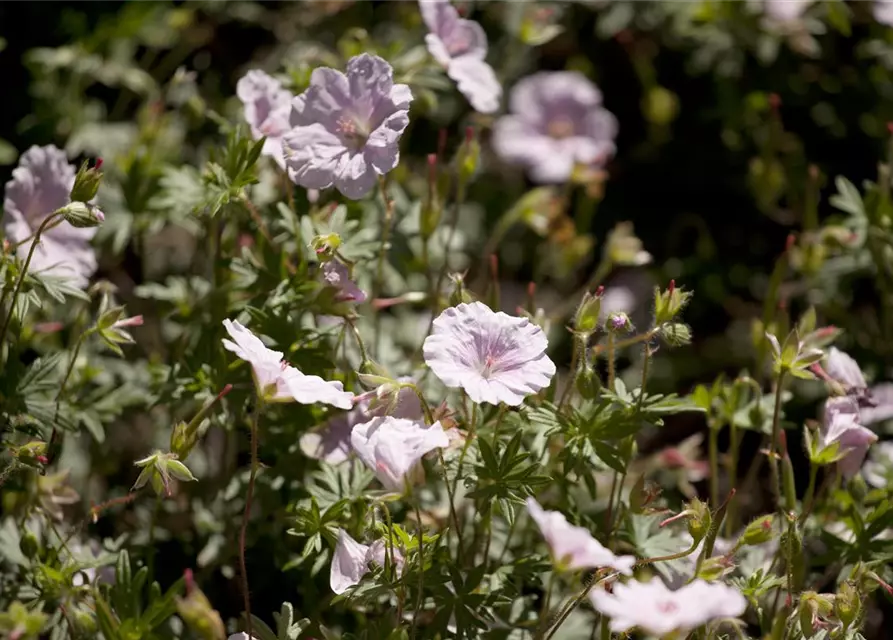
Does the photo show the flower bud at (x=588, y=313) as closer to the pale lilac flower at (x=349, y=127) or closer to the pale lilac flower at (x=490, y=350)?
the pale lilac flower at (x=490, y=350)

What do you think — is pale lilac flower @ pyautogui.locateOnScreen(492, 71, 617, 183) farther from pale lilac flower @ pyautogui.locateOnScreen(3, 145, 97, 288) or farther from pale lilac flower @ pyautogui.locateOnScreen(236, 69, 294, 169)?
pale lilac flower @ pyautogui.locateOnScreen(3, 145, 97, 288)

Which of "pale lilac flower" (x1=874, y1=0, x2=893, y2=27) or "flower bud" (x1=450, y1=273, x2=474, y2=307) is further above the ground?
"pale lilac flower" (x1=874, y1=0, x2=893, y2=27)

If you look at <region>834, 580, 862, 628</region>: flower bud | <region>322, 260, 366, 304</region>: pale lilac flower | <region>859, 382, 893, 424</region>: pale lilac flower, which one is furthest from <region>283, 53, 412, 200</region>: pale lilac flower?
<region>859, 382, 893, 424</region>: pale lilac flower

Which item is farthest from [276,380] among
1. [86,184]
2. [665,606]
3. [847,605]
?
[847,605]

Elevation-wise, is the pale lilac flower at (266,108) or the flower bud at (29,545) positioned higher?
the pale lilac flower at (266,108)

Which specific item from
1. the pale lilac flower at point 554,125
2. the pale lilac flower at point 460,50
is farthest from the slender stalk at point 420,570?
the pale lilac flower at point 554,125

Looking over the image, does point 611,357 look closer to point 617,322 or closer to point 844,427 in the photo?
point 617,322
